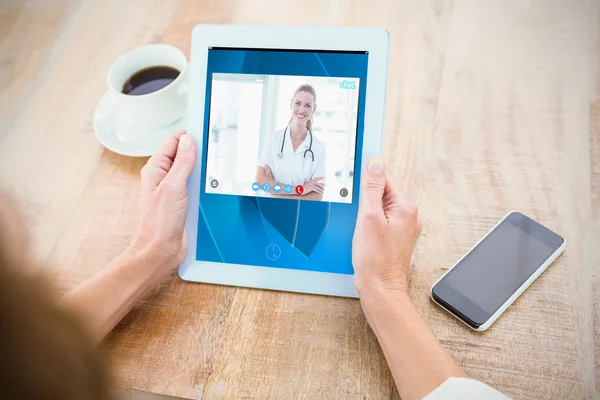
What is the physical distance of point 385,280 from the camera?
70 centimetres

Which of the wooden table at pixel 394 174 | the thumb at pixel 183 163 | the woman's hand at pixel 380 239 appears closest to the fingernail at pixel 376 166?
the woman's hand at pixel 380 239

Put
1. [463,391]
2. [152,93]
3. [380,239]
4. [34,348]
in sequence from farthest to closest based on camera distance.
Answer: [152,93] < [380,239] < [463,391] < [34,348]

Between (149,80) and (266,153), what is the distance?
0.28 m

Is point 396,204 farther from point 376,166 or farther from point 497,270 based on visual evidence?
point 497,270

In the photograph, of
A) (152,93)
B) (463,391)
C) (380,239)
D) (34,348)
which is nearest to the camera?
(34,348)

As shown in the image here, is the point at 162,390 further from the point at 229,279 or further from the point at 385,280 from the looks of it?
the point at 385,280

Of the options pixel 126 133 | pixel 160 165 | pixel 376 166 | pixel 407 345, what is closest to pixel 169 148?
pixel 160 165

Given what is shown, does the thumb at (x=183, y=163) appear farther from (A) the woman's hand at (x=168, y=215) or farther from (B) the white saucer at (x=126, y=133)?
(B) the white saucer at (x=126, y=133)

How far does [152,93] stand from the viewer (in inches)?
32.6

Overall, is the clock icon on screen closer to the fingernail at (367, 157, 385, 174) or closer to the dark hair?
the fingernail at (367, 157, 385, 174)

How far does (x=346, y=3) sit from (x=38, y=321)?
34.9 inches

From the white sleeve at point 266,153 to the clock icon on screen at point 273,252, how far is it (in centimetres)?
12

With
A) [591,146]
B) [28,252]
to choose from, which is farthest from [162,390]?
[591,146]

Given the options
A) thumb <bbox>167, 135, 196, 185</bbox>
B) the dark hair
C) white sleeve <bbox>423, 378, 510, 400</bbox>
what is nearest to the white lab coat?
thumb <bbox>167, 135, 196, 185</bbox>
